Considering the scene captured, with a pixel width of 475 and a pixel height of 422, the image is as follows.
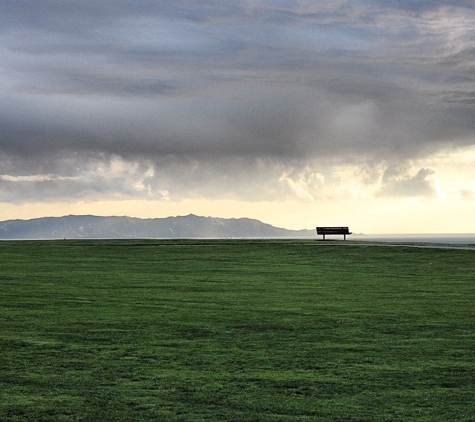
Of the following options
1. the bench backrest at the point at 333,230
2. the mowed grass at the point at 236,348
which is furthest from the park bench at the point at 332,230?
the mowed grass at the point at 236,348

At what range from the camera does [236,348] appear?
13.7 metres

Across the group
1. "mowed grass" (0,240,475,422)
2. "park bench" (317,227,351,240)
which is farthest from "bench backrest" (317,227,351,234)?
"mowed grass" (0,240,475,422)

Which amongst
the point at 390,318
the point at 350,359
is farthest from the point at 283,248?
the point at 350,359

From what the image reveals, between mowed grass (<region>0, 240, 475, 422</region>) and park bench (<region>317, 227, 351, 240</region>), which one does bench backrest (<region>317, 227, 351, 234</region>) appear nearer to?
park bench (<region>317, 227, 351, 240</region>)

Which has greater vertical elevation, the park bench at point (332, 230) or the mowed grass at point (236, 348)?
the park bench at point (332, 230)

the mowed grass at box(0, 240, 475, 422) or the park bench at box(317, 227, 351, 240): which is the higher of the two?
the park bench at box(317, 227, 351, 240)

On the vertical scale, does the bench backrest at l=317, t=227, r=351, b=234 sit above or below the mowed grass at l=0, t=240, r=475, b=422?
above

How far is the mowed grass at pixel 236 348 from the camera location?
9.70 m

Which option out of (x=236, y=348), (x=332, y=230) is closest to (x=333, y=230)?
(x=332, y=230)

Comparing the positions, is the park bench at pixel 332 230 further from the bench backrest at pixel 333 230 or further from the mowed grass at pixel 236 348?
the mowed grass at pixel 236 348

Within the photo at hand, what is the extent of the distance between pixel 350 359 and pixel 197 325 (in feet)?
16.0

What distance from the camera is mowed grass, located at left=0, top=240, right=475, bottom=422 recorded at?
9695 mm

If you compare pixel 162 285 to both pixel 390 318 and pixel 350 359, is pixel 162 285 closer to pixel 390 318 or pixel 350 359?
pixel 390 318

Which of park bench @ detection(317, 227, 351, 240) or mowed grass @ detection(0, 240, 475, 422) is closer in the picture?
mowed grass @ detection(0, 240, 475, 422)
